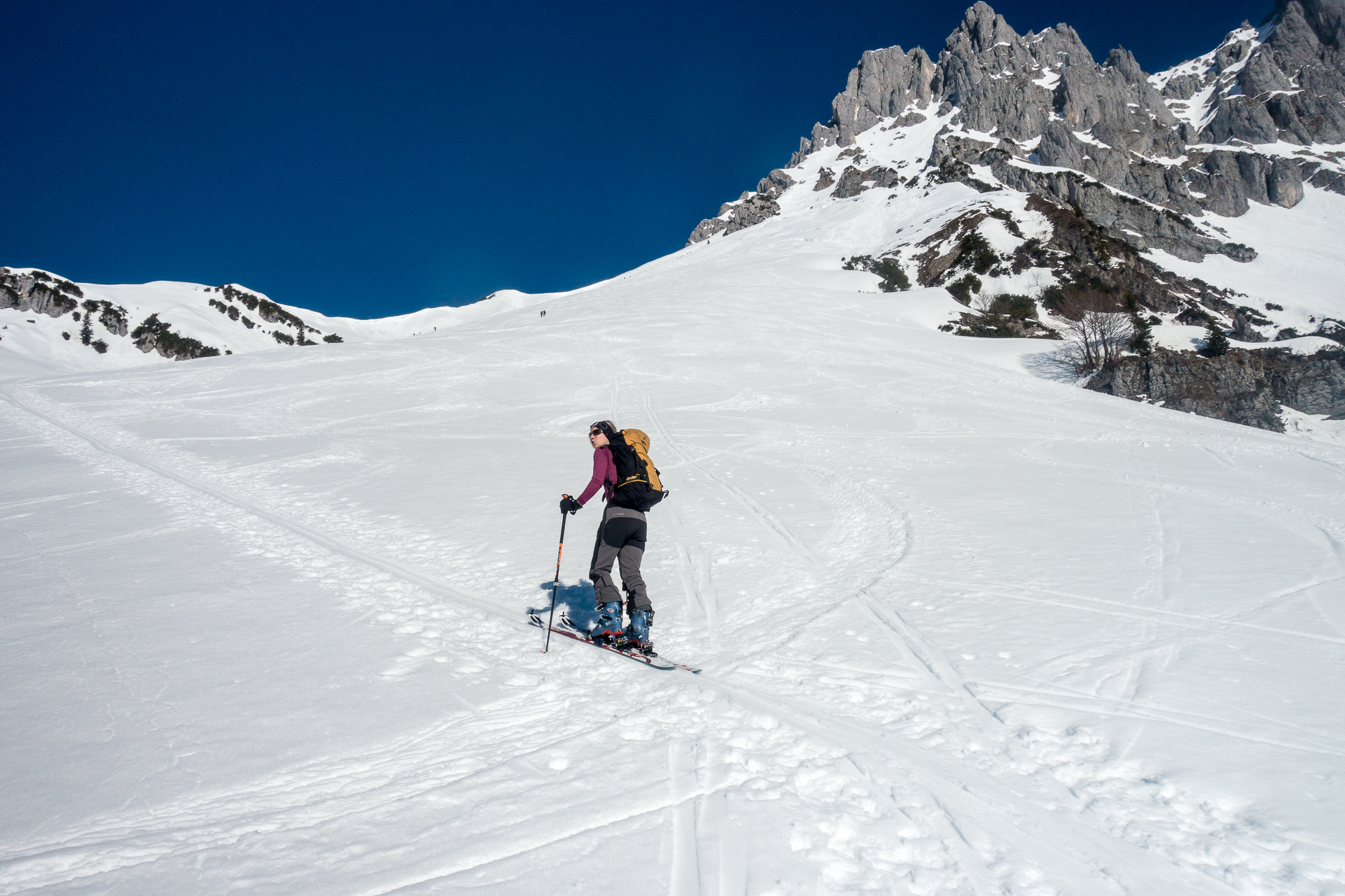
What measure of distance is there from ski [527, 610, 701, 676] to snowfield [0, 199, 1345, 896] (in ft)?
0.67

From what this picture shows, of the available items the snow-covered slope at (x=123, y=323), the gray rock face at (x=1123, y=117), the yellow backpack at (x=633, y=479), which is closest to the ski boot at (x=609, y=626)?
the yellow backpack at (x=633, y=479)

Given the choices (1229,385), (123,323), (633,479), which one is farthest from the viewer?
(123,323)

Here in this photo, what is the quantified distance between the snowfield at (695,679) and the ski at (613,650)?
20 cm

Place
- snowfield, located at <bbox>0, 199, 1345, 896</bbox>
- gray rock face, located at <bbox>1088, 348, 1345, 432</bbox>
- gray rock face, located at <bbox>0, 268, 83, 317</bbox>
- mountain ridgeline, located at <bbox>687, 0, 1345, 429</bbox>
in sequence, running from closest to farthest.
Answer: snowfield, located at <bbox>0, 199, 1345, 896</bbox> → gray rock face, located at <bbox>1088, 348, 1345, 432</bbox> → mountain ridgeline, located at <bbox>687, 0, 1345, 429</bbox> → gray rock face, located at <bbox>0, 268, 83, 317</bbox>

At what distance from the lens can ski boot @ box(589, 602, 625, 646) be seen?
5.49 meters

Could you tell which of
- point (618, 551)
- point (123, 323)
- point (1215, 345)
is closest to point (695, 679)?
point (618, 551)

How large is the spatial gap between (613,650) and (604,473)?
1557 millimetres

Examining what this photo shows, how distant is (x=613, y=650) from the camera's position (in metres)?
5.48

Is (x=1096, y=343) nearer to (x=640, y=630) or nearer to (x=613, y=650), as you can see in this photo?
(x=640, y=630)

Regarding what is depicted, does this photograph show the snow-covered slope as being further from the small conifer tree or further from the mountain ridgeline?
the small conifer tree

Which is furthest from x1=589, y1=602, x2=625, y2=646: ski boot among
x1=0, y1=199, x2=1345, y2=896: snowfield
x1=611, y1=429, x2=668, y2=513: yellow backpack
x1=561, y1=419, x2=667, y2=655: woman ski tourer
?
x1=611, y1=429, x2=668, y2=513: yellow backpack

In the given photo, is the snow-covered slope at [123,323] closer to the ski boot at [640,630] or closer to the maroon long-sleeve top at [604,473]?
the maroon long-sleeve top at [604,473]

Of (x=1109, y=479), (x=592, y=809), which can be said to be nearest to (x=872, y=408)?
(x=1109, y=479)

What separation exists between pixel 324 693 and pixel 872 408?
15.7 m
